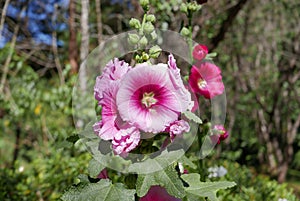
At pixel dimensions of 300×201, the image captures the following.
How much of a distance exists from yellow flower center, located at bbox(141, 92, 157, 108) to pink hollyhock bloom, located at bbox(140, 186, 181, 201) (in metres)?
0.22

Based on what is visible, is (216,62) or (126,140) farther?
(216,62)

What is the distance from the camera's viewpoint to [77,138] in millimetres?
1174

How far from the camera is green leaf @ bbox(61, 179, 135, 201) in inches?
41.0

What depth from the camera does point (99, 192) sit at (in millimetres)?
A: 1065

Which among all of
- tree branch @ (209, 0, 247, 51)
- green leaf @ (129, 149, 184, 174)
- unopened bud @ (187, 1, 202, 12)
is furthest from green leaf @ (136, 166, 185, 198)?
tree branch @ (209, 0, 247, 51)

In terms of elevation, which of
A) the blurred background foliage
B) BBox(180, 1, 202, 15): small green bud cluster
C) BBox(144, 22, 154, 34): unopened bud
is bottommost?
the blurred background foliage

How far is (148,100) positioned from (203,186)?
0.31 metres

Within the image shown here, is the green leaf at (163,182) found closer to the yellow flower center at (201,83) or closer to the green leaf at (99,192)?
the green leaf at (99,192)

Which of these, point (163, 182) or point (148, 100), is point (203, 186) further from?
point (148, 100)

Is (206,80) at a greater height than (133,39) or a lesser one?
lesser

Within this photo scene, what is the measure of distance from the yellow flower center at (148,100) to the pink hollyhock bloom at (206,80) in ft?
1.17

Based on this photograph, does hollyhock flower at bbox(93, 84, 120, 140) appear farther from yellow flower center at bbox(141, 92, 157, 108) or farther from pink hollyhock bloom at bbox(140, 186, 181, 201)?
pink hollyhock bloom at bbox(140, 186, 181, 201)

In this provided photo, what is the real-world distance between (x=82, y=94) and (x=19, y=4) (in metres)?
→ 1.07

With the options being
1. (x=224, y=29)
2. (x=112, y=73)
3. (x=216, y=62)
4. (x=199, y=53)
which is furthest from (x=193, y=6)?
(x=216, y=62)
